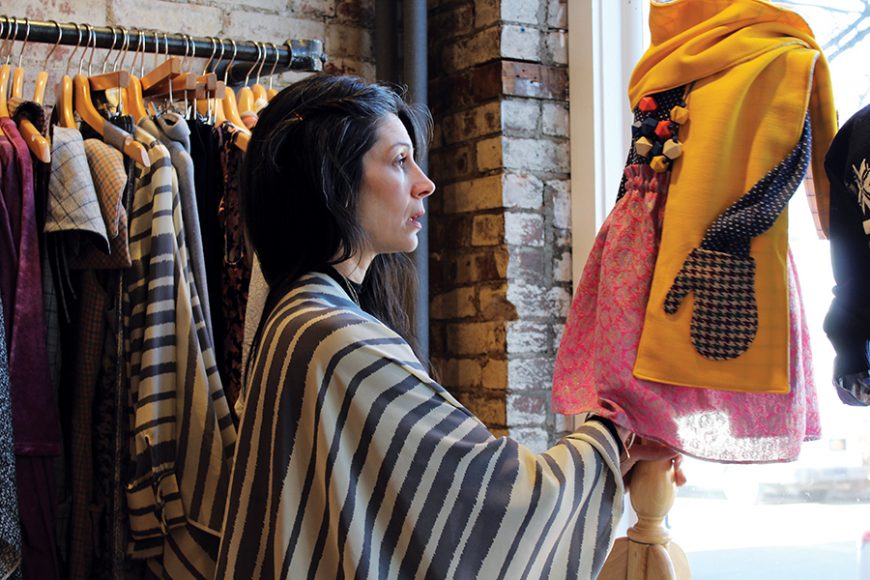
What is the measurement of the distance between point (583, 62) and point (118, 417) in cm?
128

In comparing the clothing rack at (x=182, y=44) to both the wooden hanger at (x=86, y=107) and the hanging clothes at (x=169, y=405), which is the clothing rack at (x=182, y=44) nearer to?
the wooden hanger at (x=86, y=107)

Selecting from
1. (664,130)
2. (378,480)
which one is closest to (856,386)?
(664,130)

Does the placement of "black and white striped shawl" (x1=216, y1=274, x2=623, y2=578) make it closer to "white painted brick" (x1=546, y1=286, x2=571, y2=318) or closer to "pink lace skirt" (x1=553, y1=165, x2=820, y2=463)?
"pink lace skirt" (x1=553, y1=165, x2=820, y2=463)

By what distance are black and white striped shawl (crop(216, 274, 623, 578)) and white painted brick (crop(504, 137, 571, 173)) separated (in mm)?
1113

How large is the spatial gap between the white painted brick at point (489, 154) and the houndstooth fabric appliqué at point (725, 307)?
1.01 metres

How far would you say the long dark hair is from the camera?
4.64ft

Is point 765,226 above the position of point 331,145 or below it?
below

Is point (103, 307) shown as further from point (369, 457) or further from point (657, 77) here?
point (657, 77)

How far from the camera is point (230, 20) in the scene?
2404 millimetres

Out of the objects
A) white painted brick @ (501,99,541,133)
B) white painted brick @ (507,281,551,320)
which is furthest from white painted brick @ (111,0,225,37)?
white painted brick @ (507,281,551,320)

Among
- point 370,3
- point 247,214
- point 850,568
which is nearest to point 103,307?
point 247,214

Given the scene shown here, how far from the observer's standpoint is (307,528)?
1.27 metres

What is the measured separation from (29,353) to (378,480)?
2.38 ft

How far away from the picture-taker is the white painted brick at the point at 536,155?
2.33 metres
